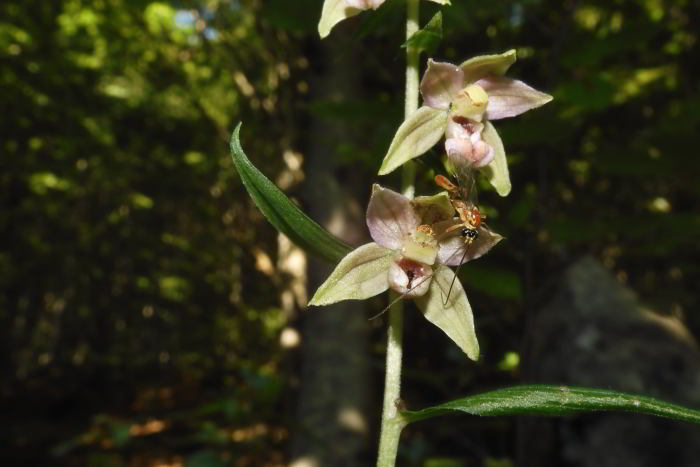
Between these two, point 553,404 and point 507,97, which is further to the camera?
point 507,97

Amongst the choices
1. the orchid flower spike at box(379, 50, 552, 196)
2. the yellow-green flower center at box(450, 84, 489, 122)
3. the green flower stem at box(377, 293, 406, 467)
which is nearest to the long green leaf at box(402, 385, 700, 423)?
the green flower stem at box(377, 293, 406, 467)

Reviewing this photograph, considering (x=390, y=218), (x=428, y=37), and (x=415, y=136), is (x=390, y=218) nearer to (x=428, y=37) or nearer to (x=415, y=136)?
(x=415, y=136)

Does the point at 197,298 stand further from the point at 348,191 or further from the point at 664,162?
the point at 664,162

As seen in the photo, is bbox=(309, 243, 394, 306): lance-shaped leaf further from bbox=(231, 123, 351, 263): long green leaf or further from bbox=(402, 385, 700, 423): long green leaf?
bbox=(402, 385, 700, 423): long green leaf

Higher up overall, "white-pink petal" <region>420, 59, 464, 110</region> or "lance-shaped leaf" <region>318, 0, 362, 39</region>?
"lance-shaped leaf" <region>318, 0, 362, 39</region>

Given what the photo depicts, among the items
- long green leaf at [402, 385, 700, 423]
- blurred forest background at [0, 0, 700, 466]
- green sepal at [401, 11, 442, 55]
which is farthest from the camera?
blurred forest background at [0, 0, 700, 466]

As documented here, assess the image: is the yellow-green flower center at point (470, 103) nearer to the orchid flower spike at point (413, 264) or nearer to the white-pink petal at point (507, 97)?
the white-pink petal at point (507, 97)

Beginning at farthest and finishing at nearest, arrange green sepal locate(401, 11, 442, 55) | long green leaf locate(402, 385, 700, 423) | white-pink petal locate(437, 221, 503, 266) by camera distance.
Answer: white-pink petal locate(437, 221, 503, 266), green sepal locate(401, 11, 442, 55), long green leaf locate(402, 385, 700, 423)

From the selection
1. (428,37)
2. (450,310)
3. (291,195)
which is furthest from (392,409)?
(291,195)
